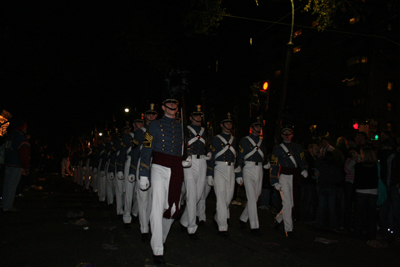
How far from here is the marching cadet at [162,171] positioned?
560cm

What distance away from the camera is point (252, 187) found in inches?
311

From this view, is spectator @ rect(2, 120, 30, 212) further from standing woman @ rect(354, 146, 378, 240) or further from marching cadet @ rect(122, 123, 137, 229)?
standing woman @ rect(354, 146, 378, 240)

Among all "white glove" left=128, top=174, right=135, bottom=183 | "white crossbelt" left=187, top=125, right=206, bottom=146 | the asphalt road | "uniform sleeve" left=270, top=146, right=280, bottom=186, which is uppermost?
"white crossbelt" left=187, top=125, right=206, bottom=146

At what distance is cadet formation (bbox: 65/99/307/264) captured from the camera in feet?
19.2

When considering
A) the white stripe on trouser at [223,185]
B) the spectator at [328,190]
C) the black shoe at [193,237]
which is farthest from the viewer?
the spectator at [328,190]

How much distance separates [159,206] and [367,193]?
480 centimetres

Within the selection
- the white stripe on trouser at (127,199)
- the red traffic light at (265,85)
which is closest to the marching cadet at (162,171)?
the white stripe on trouser at (127,199)

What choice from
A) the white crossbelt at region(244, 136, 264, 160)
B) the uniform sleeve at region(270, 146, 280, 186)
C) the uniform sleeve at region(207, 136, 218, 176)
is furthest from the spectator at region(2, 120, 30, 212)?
the uniform sleeve at region(270, 146, 280, 186)

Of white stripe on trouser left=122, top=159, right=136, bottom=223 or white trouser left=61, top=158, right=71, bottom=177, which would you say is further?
white trouser left=61, top=158, right=71, bottom=177

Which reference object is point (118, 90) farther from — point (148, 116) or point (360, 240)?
point (360, 240)

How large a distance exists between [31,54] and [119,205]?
852 cm

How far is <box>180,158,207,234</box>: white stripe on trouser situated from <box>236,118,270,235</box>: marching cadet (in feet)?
2.89

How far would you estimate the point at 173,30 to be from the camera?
1501cm

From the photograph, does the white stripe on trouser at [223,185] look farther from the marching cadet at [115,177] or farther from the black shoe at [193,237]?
the marching cadet at [115,177]
